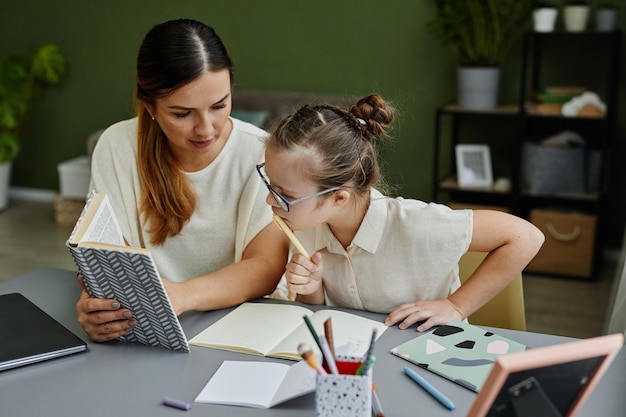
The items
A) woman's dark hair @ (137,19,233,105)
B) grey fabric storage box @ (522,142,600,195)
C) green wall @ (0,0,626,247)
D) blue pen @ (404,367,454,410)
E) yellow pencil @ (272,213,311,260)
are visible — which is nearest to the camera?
blue pen @ (404,367,454,410)

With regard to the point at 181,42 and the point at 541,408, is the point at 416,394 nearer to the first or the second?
the point at 541,408

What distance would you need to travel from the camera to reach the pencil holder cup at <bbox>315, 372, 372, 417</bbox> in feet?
3.43

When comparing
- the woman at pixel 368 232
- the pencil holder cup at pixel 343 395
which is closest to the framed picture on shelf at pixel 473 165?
the woman at pixel 368 232

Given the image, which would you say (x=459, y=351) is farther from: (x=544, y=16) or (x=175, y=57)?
(x=544, y=16)

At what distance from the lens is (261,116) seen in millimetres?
4324

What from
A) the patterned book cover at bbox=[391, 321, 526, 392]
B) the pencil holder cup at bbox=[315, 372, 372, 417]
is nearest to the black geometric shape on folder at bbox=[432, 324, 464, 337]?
the patterned book cover at bbox=[391, 321, 526, 392]

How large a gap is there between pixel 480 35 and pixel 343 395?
319 cm

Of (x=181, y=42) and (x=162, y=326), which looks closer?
(x=162, y=326)

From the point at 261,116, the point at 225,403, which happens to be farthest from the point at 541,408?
the point at 261,116

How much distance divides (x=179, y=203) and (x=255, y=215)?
0.59 feet

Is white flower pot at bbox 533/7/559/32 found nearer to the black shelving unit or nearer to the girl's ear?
the black shelving unit

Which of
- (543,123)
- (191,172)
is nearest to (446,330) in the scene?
(191,172)

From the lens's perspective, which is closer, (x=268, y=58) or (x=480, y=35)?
(x=480, y=35)

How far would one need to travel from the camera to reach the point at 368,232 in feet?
5.19
